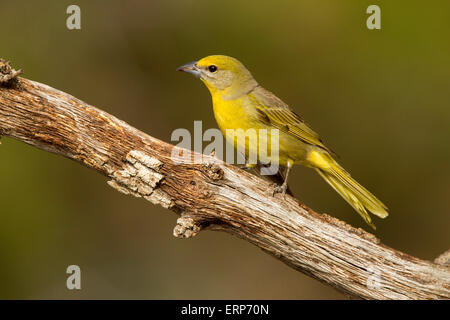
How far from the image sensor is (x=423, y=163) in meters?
6.61

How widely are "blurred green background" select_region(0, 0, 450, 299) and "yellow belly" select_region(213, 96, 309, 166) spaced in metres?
2.32

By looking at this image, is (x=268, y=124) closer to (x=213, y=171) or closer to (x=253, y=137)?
(x=253, y=137)

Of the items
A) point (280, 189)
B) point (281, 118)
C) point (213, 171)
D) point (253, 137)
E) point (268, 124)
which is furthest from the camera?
point (281, 118)

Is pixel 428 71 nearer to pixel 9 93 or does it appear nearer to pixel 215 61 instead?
pixel 215 61

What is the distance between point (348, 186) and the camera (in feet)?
14.5

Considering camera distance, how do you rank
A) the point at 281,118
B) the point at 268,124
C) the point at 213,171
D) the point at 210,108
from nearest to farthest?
the point at 213,171
the point at 268,124
the point at 281,118
the point at 210,108

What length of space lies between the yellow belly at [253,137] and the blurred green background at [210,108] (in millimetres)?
2315

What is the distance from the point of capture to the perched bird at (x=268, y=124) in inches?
169

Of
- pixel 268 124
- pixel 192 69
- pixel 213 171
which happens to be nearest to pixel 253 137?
pixel 268 124

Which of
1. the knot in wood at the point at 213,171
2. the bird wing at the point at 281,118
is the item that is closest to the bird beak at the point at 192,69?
the bird wing at the point at 281,118

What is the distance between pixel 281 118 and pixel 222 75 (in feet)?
2.20

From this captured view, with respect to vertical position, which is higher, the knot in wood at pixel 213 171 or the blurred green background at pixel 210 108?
the blurred green background at pixel 210 108

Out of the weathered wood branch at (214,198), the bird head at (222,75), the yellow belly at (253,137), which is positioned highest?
the bird head at (222,75)

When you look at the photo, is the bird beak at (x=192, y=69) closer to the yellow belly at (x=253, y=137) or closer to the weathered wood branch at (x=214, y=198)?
the yellow belly at (x=253, y=137)
